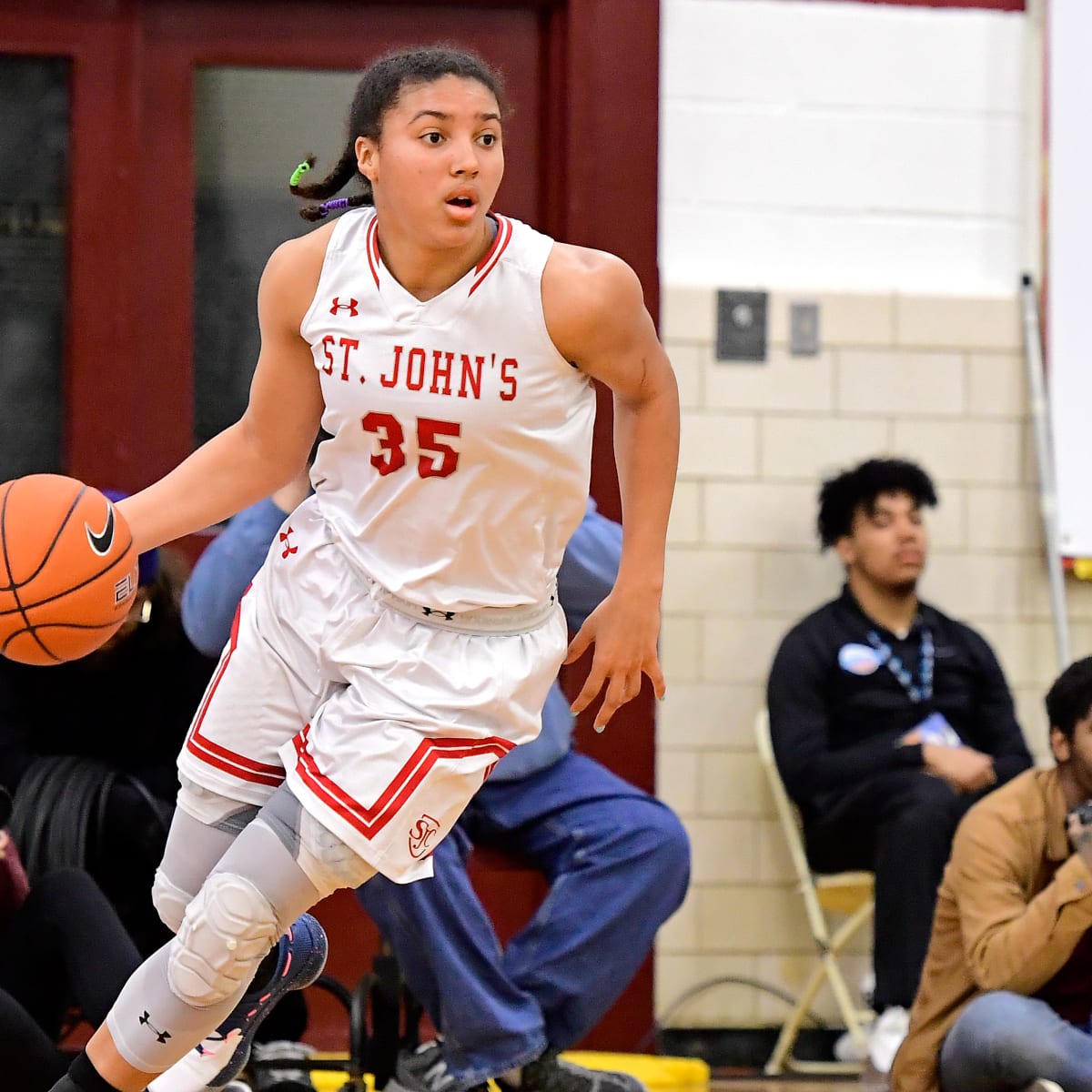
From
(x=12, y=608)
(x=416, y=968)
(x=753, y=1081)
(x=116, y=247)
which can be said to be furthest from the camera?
(x=116, y=247)

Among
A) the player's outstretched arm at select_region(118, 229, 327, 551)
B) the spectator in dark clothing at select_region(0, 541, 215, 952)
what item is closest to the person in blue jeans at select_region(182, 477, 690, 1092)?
the spectator in dark clothing at select_region(0, 541, 215, 952)

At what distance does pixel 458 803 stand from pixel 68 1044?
2.81m

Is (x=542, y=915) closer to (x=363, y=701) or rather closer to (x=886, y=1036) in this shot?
(x=886, y=1036)

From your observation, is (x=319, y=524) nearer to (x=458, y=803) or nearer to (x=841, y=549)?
(x=458, y=803)

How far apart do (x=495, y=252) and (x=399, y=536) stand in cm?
43

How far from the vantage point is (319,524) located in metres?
2.75

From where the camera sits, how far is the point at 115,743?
12.9 ft

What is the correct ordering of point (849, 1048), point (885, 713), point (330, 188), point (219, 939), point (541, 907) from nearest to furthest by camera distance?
point (219, 939) → point (330, 188) → point (541, 907) → point (885, 713) → point (849, 1048)

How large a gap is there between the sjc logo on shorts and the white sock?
59cm

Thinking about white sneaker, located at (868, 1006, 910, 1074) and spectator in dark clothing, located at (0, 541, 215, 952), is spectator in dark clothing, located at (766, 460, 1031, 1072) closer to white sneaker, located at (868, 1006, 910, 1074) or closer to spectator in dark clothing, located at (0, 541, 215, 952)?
white sneaker, located at (868, 1006, 910, 1074)

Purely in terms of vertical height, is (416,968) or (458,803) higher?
(458,803)

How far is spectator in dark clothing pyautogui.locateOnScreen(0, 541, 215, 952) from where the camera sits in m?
3.65

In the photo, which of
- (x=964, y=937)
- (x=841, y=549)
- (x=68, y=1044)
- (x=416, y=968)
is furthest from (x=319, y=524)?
(x=68, y=1044)

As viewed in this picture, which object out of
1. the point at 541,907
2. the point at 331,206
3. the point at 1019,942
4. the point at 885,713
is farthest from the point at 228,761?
the point at 885,713
